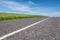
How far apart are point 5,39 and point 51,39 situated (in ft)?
5.51

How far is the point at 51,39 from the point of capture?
21.3 feet

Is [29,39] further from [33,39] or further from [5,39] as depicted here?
[5,39]

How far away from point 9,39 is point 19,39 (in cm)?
36

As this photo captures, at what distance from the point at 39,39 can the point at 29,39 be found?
371mm

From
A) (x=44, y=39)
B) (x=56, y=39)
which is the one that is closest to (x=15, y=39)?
(x=44, y=39)

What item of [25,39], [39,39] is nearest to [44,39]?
[39,39]

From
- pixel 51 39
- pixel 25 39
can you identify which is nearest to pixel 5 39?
pixel 25 39

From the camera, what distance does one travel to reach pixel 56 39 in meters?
6.47

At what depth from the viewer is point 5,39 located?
6379 millimetres

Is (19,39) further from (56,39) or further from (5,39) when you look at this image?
(56,39)

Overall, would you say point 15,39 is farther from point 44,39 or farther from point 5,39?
point 44,39

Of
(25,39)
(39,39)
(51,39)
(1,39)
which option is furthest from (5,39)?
(51,39)

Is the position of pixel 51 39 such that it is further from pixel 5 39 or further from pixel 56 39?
pixel 5 39

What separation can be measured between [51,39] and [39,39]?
0.44 metres
